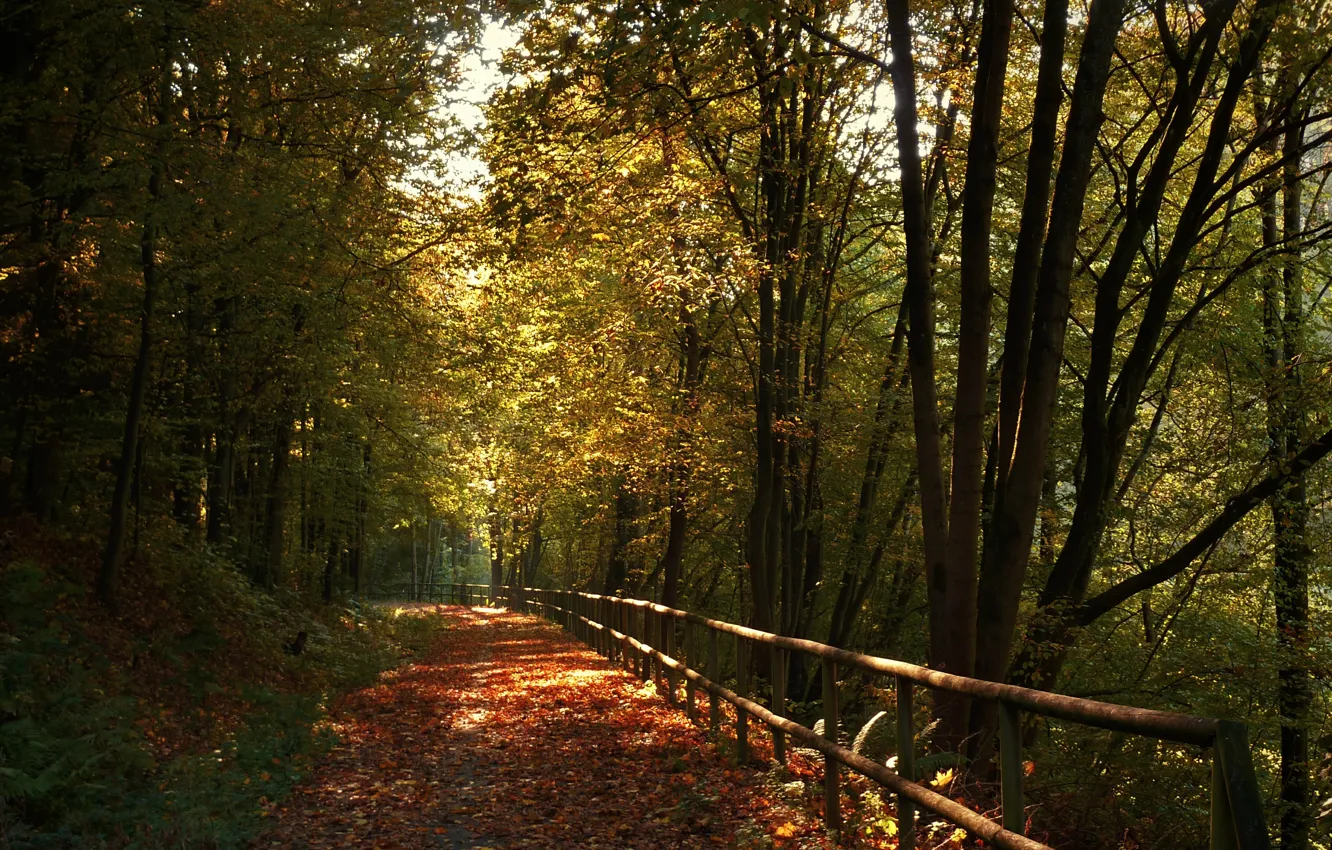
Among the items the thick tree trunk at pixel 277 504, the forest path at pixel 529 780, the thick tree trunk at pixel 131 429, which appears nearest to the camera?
A: the forest path at pixel 529 780

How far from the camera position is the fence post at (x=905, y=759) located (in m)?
5.36

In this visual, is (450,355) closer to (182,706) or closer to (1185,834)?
(182,706)

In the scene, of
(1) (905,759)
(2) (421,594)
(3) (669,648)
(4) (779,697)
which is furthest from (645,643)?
(2) (421,594)

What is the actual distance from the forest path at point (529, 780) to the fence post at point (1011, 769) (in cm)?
217

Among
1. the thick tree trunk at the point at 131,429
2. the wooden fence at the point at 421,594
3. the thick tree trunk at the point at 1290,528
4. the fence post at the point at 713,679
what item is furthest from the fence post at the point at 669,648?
the wooden fence at the point at 421,594

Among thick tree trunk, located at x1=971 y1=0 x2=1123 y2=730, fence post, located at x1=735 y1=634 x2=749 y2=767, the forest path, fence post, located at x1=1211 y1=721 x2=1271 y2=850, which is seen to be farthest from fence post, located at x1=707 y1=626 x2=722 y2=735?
fence post, located at x1=1211 y1=721 x2=1271 y2=850

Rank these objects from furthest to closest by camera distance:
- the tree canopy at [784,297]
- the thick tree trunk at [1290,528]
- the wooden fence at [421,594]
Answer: the wooden fence at [421,594]
the thick tree trunk at [1290,528]
the tree canopy at [784,297]

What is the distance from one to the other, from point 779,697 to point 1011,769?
12.4 feet

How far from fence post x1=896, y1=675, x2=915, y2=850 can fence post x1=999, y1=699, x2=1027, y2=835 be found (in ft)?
3.56

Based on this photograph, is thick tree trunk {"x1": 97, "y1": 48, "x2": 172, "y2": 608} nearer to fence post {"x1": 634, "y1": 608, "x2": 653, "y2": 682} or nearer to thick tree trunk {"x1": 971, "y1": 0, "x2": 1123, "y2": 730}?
fence post {"x1": 634, "y1": 608, "x2": 653, "y2": 682}

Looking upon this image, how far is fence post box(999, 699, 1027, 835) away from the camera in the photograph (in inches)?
165

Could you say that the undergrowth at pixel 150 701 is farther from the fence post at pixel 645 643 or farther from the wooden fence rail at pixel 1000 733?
the fence post at pixel 645 643

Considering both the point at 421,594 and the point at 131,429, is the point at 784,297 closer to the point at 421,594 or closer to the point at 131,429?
the point at 131,429

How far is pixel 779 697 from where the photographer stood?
789cm
